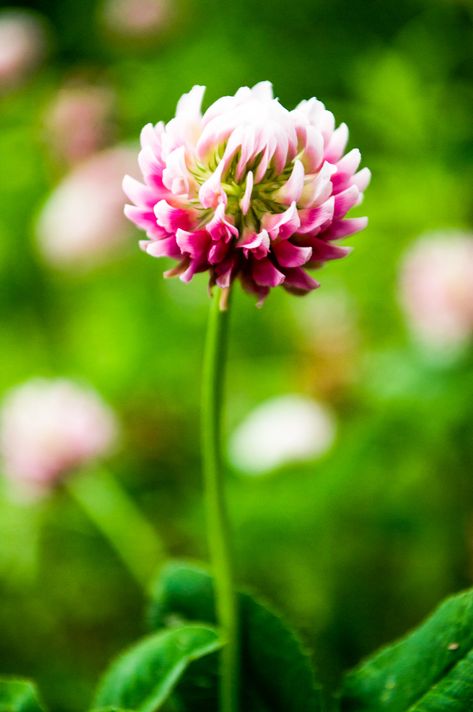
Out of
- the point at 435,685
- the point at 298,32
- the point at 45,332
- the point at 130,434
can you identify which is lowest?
the point at 435,685

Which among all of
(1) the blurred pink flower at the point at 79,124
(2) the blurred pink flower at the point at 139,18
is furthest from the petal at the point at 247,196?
(2) the blurred pink flower at the point at 139,18

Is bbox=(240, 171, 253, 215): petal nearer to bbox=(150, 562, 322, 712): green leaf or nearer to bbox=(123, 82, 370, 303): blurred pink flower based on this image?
bbox=(123, 82, 370, 303): blurred pink flower

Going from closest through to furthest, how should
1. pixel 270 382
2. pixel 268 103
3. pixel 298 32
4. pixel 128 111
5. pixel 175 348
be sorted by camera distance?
1. pixel 268 103
2. pixel 270 382
3. pixel 175 348
4. pixel 128 111
5. pixel 298 32

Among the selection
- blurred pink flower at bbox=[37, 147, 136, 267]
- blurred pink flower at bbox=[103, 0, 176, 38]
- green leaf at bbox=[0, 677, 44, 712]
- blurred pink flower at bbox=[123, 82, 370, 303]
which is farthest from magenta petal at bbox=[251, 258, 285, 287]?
blurred pink flower at bbox=[103, 0, 176, 38]

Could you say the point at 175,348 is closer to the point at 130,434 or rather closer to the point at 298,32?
the point at 130,434

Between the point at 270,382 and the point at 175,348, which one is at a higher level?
the point at 175,348

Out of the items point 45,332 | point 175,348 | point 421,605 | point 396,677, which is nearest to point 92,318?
point 45,332

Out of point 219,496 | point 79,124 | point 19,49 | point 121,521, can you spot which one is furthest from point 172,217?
point 19,49
